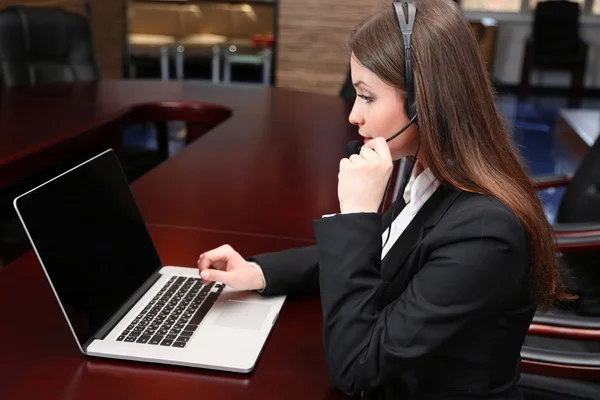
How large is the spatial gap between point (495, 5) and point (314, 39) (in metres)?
3.67

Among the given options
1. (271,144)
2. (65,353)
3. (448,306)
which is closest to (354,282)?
(448,306)

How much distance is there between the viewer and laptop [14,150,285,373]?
30.0 inches

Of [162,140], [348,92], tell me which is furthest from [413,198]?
[162,140]

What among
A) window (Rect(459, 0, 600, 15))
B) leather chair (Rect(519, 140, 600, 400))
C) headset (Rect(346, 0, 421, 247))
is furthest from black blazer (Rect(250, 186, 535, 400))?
window (Rect(459, 0, 600, 15))

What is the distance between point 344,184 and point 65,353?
406mm

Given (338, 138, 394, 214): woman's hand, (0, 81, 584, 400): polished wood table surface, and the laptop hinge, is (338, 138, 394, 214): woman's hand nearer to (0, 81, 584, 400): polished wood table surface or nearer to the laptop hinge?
(0, 81, 584, 400): polished wood table surface

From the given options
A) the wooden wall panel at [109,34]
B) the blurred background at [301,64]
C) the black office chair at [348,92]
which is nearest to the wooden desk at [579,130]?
the blurred background at [301,64]

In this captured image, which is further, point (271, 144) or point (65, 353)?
point (271, 144)

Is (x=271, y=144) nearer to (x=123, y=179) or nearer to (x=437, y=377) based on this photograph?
(x=123, y=179)

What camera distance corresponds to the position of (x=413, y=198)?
34.9 inches

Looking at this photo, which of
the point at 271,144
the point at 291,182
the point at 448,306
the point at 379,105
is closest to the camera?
the point at 448,306

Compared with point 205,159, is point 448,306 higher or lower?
higher

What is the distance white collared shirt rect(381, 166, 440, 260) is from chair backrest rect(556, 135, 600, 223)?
0.81 metres

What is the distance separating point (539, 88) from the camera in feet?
23.9
